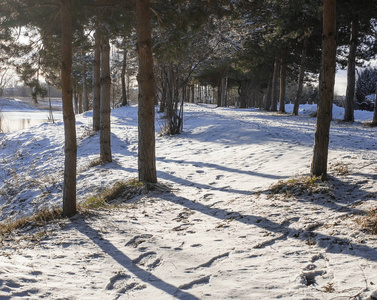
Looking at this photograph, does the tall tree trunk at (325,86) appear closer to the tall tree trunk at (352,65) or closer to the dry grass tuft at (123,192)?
the dry grass tuft at (123,192)

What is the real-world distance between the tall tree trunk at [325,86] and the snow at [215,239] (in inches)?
17.8

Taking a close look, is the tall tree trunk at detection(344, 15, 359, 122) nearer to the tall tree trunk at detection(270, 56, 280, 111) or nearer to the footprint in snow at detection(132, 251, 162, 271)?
the tall tree trunk at detection(270, 56, 280, 111)

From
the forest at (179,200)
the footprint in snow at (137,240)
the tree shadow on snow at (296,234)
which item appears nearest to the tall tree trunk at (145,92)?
the forest at (179,200)

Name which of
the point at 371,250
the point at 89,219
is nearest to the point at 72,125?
the point at 89,219

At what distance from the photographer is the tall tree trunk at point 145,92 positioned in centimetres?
629

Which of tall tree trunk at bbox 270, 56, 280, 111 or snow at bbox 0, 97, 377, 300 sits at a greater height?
tall tree trunk at bbox 270, 56, 280, 111

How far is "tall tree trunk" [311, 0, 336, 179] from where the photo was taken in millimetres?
5359

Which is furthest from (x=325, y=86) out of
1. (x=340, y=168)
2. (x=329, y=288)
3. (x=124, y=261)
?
(x=124, y=261)

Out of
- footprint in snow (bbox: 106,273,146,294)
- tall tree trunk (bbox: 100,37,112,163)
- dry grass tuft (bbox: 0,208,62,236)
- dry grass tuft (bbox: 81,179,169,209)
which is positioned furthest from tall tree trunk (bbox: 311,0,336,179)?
tall tree trunk (bbox: 100,37,112,163)

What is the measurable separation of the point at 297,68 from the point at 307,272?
→ 982 inches

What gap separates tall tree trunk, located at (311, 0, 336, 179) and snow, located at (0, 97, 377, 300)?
17.8 inches

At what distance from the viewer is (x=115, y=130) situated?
1656cm

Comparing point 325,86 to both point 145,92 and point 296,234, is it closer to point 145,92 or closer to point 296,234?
point 296,234

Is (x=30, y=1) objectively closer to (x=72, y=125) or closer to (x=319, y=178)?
(x=72, y=125)
